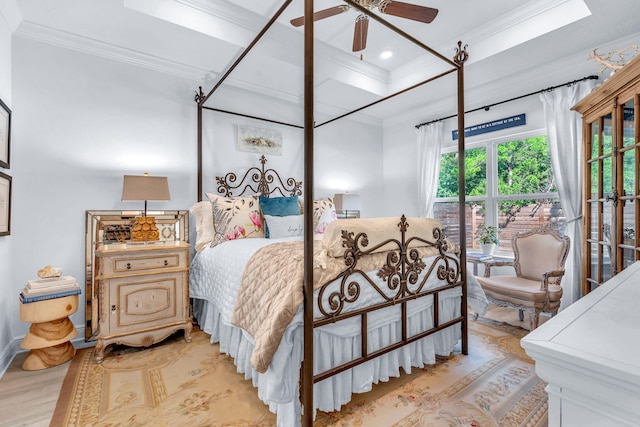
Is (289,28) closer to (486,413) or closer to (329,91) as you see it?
(329,91)

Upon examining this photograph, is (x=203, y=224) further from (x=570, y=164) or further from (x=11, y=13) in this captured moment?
(x=570, y=164)

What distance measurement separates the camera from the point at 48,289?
2.16 metres

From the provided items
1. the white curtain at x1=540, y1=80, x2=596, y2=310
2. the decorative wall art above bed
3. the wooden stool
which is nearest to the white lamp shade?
the wooden stool

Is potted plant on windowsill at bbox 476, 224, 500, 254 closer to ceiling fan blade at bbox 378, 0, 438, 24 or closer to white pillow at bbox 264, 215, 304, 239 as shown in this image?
white pillow at bbox 264, 215, 304, 239

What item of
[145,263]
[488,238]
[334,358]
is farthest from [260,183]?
[488,238]

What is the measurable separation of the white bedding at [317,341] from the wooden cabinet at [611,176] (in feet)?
3.11

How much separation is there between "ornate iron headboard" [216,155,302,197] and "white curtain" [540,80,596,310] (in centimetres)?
280

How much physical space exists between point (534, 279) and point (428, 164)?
198cm

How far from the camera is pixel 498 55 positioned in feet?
9.76

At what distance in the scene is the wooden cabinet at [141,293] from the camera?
225 cm

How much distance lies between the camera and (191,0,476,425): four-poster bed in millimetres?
1462

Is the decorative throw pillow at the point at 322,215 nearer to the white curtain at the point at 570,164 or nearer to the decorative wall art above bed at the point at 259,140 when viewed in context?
the decorative wall art above bed at the point at 259,140

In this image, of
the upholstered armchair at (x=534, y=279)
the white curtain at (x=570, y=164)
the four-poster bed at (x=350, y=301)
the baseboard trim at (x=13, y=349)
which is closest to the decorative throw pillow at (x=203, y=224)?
the four-poster bed at (x=350, y=301)

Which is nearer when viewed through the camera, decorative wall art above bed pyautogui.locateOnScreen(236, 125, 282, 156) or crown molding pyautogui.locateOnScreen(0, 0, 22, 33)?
crown molding pyautogui.locateOnScreen(0, 0, 22, 33)
